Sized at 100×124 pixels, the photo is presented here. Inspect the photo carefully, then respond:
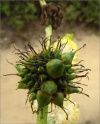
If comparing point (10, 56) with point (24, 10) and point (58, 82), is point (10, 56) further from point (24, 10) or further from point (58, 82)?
point (58, 82)

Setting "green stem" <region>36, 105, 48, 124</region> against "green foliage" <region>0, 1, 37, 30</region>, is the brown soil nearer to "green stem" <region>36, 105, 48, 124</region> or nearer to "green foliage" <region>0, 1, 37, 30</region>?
"green foliage" <region>0, 1, 37, 30</region>

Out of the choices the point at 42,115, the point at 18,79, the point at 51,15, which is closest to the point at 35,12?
the point at 18,79

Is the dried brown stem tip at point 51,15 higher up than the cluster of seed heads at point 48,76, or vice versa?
the dried brown stem tip at point 51,15

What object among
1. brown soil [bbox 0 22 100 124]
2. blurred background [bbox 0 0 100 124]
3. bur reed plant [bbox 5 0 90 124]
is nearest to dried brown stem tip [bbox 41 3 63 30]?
bur reed plant [bbox 5 0 90 124]

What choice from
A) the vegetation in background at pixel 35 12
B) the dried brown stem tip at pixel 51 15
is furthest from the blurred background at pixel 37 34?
the dried brown stem tip at pixel 51 15

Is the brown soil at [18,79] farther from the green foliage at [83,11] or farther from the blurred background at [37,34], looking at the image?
the green foliage at [83,11]

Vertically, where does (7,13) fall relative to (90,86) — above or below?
above

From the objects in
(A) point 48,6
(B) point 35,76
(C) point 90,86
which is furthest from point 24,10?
(B) point 35,76
